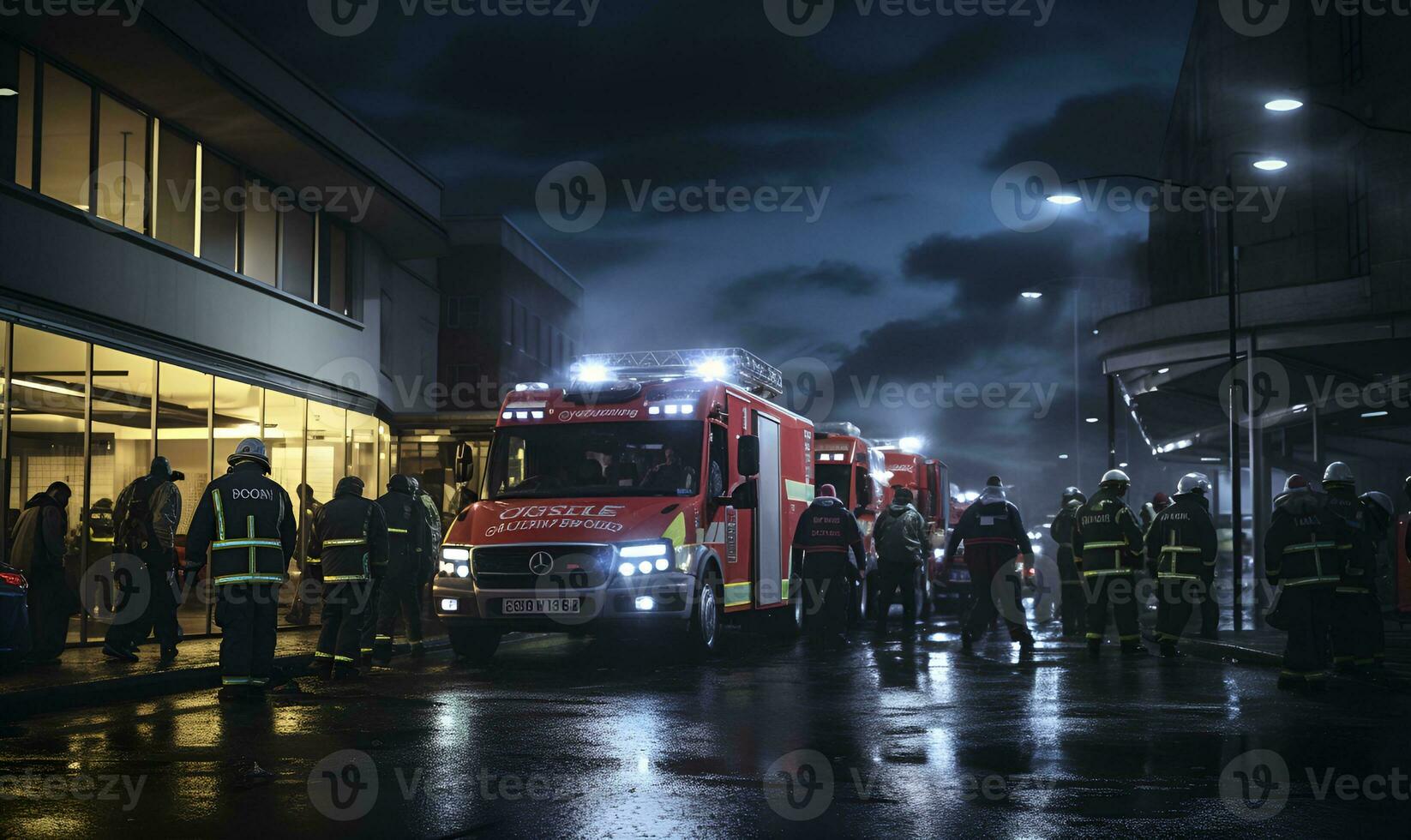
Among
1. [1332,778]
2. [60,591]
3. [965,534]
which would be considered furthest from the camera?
[965,534]

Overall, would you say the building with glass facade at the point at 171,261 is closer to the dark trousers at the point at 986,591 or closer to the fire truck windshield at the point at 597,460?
the fire truck windshield at the point at 597,460

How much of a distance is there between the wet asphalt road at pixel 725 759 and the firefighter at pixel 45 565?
2.39 metres

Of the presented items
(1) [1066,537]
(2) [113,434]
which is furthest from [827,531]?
(2) [113,434]

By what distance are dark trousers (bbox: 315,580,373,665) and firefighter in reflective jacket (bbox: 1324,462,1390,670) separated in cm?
845

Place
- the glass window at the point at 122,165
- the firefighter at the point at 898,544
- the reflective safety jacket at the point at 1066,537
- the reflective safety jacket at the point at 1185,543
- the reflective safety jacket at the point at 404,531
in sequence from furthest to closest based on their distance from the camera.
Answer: the reflective safety jacket at the point at 1066,537, the firefighter at the point at 898,544, the glass window at the point at 122,165, the reflective safety jacket at the point at 1185,543, the reflective safety jacket at the point at 404,531

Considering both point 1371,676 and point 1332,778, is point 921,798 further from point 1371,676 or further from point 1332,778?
point 1371,676

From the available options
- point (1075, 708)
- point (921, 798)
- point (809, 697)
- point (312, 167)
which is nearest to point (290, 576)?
point (312, 167)

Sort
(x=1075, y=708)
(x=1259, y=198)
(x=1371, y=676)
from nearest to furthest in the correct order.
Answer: (x=1075, y=708)
(x=1371, y=676)
(x=1259, y=198)

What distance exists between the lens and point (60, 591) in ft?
44.6

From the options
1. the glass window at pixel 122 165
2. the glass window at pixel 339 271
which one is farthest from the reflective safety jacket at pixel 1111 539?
the glass window at pixel 339 271

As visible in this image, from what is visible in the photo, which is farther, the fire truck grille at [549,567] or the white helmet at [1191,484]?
the white helmet at [1191,484]

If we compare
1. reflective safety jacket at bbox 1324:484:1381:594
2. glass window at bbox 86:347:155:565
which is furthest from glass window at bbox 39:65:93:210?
reflective safety jacket at bbox 1324:484:1381:594

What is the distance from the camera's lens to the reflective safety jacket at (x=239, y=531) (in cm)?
1125

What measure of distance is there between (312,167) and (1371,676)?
15.8 meters
